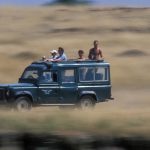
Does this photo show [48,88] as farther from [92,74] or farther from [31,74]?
[92,74]

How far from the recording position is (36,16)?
202 ft

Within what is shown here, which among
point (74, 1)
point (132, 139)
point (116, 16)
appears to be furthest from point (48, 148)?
point (74, 1)

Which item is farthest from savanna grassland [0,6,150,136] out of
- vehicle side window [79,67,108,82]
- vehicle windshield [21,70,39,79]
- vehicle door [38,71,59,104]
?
vehicle windshield [21,70,39,79]

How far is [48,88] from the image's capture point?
68.5ft

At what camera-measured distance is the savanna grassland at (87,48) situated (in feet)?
28.1

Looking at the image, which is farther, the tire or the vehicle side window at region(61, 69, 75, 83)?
the tire

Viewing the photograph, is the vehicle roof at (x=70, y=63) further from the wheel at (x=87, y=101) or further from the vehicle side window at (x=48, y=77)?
the wheel at (x=87, y=101)

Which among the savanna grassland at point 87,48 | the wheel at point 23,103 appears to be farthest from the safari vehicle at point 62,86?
the savanna grassland at point 87,48

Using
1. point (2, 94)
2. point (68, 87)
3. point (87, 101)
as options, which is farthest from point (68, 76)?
point (2, 94)

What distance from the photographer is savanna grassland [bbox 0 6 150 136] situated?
8562 millimetres

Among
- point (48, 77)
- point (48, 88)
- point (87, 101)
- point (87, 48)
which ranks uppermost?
point (87, 48)

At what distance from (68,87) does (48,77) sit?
2.05 feet

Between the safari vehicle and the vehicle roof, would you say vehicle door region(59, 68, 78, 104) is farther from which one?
the vehicle roof

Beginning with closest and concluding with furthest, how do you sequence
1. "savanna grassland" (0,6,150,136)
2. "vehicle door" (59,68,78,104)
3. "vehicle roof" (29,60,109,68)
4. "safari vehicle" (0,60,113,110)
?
"savanna grassland" (0,6,150,136) < "safari vehicle" (0,60,113,110) < "vehicle roof" (29,60,109,68) < "vehicle door" (59,68,78,104)
